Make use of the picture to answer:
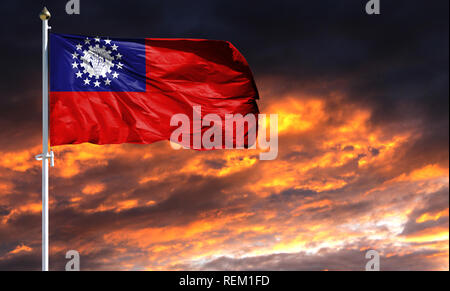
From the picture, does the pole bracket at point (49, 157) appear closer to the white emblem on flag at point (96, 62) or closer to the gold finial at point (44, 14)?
the white emblem on flag at point (96, 62)

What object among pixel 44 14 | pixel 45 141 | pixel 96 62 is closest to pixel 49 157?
pixel 45 141

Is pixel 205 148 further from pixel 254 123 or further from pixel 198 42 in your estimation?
pixel 198 42

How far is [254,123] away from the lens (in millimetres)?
18000

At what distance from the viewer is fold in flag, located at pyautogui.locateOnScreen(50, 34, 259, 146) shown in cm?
1641

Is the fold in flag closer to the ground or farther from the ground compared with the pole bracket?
farther from the ground

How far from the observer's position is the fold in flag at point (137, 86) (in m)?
16.4

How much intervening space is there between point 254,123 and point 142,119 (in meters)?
3.88

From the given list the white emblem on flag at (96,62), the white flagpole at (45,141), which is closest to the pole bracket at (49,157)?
the white flagpole at (45,141)

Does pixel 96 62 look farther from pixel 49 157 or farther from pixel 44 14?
pixel 49 157

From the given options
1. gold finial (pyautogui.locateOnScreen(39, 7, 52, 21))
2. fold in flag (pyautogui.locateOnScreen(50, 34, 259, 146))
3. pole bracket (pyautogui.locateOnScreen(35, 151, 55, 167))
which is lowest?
pole bracket (pyautogui.locateOnScreen(35, 151, 55, 167))

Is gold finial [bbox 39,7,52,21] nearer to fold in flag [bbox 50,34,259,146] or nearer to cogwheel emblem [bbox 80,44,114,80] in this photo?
fold in flag [bbox 50,34,259,146]

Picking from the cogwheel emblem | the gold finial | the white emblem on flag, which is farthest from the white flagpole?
the cogwheel emblem

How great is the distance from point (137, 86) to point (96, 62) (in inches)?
61.5
